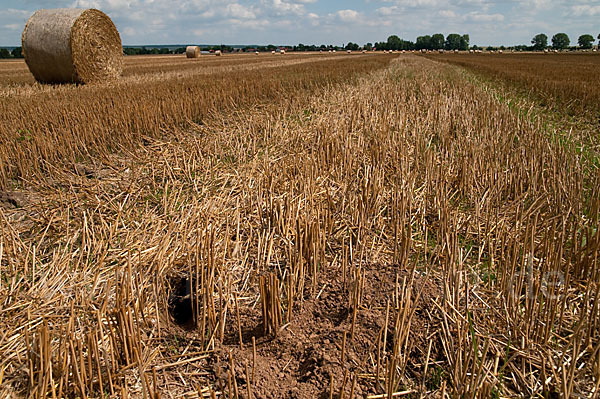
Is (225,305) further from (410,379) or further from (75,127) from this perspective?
(75,127)

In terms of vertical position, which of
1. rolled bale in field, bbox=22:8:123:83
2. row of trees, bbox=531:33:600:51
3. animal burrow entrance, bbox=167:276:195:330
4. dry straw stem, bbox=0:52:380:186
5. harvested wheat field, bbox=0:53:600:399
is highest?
row of trees, bbox=531:33:600:51

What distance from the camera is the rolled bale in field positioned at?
11.3 meters

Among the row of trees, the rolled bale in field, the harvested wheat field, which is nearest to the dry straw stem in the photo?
the harvested wheat field

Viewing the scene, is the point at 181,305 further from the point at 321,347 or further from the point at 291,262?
the point at 321,347

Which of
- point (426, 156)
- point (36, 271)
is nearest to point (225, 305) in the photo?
point (36, 271)

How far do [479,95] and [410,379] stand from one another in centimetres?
926

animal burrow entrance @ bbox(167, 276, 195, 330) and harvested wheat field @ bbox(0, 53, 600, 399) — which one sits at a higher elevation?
harvested wheat field @ bbox(0, 53, 600, 399)

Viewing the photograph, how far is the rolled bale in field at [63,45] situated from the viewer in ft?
37.1

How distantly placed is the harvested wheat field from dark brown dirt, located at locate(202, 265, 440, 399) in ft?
0.03

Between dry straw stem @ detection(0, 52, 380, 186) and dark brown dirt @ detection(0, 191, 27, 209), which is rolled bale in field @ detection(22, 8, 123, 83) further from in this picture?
dark brown dirt @ detection(0, 191, 27, 209)

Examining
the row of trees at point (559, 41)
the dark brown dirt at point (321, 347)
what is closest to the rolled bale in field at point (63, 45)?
the dark brown dirt at point (321, 347)

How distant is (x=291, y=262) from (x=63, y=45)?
11.5m

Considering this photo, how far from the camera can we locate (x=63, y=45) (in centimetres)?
1126

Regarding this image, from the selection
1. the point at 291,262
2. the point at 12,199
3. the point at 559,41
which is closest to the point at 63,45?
the point at 12,199
